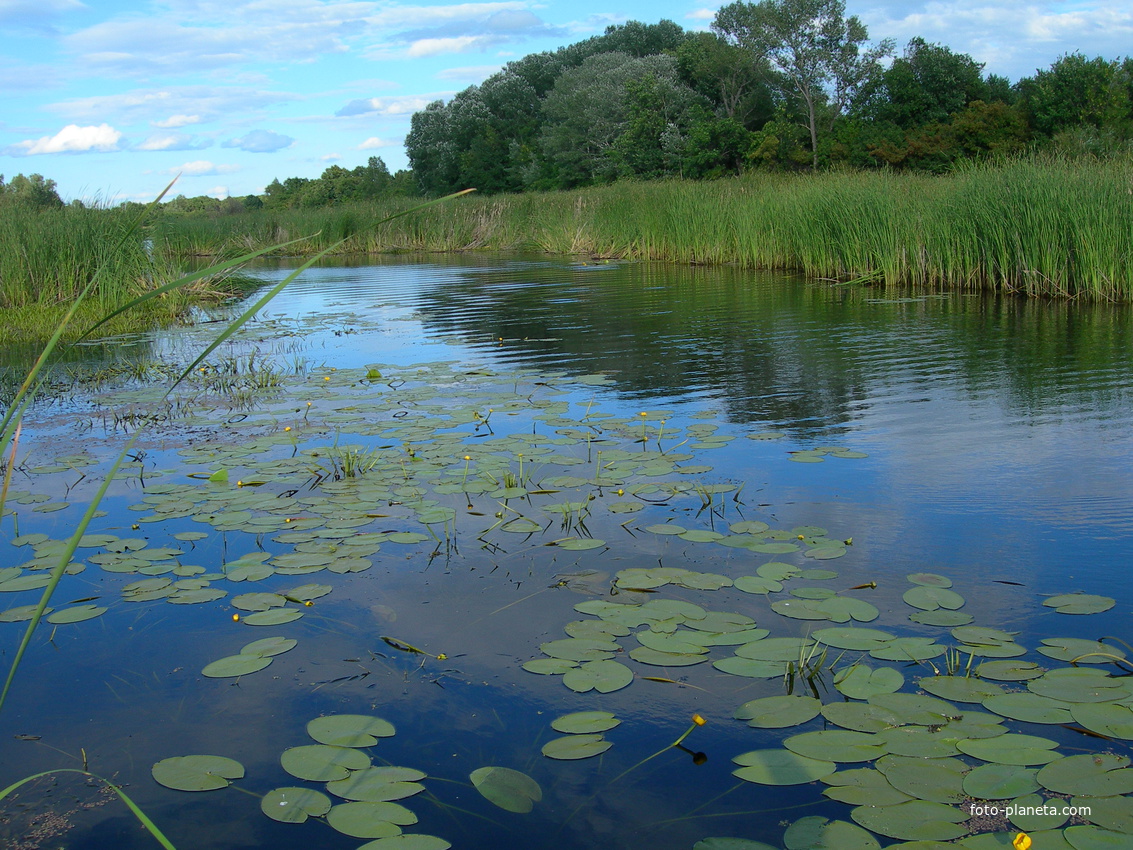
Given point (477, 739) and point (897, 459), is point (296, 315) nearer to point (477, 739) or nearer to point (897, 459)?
point (897, 459)

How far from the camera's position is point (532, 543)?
326 cm

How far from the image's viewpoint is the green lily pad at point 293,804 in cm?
183

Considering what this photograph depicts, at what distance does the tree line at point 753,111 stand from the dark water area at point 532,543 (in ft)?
74.5

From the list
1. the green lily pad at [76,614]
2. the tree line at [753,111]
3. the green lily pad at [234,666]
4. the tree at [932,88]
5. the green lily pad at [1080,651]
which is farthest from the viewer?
the tree at [932,88]

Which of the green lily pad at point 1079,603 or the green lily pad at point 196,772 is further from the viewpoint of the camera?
the green lily pad at point 1079,603

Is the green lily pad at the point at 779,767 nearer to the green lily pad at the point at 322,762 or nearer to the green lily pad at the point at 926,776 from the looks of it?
the green lily pad at the point at 926,776

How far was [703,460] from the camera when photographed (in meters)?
4.16

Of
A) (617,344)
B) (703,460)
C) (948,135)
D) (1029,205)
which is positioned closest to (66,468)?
(703,460)

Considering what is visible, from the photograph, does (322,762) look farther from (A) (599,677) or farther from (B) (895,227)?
(B) (895,227)

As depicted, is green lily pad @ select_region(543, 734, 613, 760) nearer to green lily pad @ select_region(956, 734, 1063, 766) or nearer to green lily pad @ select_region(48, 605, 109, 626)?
green lily pad @ select_region(956, 734, 1063, 766)

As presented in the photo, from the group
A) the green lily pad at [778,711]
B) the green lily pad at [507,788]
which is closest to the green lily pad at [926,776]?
the green lily pad at [778,711]

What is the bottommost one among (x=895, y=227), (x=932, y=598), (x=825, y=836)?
(x=825, y=836)

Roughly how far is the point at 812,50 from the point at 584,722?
4029 centimetres

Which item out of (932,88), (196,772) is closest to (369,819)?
(196,772)
